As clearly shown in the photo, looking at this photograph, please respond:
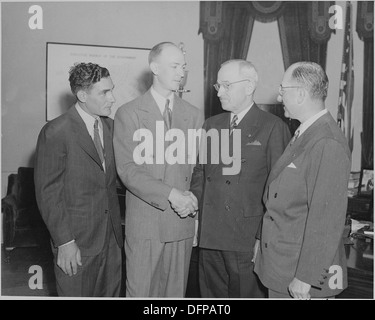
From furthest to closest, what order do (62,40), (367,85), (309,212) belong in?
(367,85) → (62,40) → (309,212)

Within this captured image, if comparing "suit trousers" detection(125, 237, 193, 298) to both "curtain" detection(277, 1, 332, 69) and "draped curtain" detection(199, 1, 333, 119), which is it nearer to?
"draped curtain" detection(199, 1, 333, 119)

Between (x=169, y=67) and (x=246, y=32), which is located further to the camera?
(x=246, y=32)

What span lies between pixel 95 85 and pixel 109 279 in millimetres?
1040

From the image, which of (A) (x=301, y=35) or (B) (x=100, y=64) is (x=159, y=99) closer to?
(B) (x=100, y=64)

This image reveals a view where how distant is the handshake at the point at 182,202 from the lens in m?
2.28

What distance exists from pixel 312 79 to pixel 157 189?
918 millimetres

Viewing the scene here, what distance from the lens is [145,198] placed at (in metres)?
2.29

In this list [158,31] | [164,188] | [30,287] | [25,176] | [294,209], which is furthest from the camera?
[158,31]

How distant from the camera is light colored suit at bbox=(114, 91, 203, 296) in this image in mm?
2283

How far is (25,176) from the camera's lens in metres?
Result: 4.91

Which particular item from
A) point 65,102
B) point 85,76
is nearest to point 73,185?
point 85,76

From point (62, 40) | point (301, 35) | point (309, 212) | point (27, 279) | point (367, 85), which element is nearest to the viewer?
point (309, 212)
